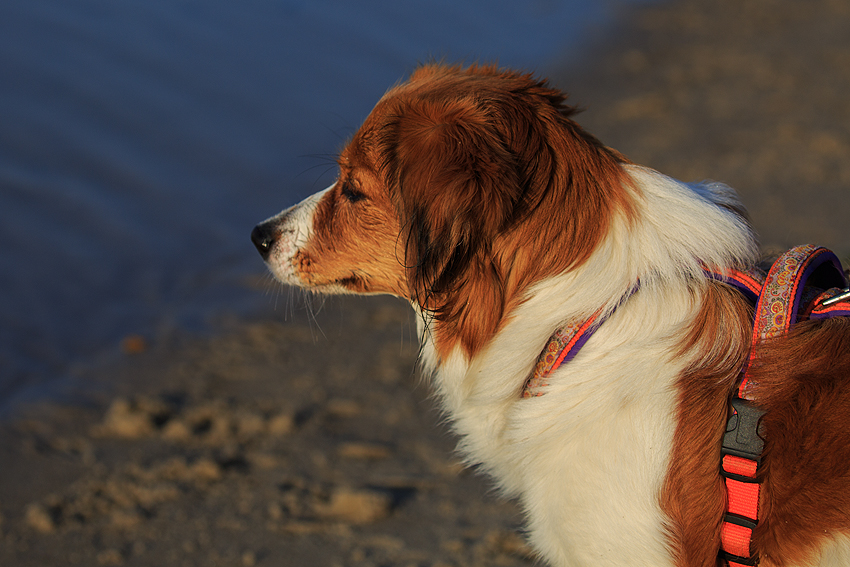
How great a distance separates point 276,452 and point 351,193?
1771 mm

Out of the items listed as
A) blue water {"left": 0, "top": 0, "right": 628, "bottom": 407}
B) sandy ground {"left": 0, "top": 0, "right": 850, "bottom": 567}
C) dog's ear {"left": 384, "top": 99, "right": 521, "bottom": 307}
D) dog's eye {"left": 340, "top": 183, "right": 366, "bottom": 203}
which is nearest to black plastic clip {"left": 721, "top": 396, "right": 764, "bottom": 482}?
dog's ear {"left": 384, "top": 99, "right": 521, "bottom": 307}

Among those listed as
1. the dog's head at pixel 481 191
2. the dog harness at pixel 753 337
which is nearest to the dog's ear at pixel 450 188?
the dog's head at pixel 481 191

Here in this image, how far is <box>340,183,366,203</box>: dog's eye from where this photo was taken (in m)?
2.53

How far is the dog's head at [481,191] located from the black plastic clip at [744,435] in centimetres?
57

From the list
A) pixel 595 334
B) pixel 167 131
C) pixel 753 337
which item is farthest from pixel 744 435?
pixel 167 131

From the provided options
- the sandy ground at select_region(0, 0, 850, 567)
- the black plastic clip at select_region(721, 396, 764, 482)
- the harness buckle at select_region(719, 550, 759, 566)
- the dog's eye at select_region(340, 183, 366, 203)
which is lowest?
the sandy ground at select_region(0, 0, 850, 567)

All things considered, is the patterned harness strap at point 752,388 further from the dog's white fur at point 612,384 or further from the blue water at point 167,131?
the blue water at point 167,131

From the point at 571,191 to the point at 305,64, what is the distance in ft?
22.6

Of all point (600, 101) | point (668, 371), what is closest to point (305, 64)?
point (600, 101)

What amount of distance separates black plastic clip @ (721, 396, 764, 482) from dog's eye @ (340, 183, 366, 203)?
1272 mm

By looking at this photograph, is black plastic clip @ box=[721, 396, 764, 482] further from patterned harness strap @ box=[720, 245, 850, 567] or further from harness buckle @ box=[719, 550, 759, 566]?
harness buckle @ box=[719, 550, 759, 566]

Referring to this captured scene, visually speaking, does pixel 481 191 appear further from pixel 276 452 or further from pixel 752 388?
pixel 276 452

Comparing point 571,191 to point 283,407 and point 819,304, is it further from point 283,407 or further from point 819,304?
point 283,407

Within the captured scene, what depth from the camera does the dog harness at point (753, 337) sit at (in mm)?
1857
